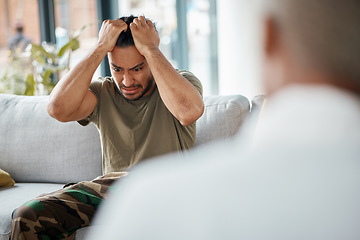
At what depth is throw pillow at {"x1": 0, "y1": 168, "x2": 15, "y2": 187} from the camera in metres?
2.22

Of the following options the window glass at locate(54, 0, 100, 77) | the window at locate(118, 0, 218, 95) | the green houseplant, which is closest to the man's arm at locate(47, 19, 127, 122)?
the green houseplant

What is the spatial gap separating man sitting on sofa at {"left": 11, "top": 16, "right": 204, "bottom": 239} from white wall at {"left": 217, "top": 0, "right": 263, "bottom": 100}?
1.29 meters

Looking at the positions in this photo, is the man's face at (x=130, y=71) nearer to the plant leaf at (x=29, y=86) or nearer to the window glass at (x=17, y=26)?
the plant leaf at (x=29, y=86)

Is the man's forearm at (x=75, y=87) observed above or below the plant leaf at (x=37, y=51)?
below

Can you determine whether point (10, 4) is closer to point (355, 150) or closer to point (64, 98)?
point (64, 98)

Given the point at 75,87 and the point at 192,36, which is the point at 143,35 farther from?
the point at 192,36

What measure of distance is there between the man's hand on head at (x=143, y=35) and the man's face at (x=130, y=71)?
1.9 inches

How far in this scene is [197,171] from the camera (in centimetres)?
56

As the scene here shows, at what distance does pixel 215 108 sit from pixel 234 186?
162 centimetres

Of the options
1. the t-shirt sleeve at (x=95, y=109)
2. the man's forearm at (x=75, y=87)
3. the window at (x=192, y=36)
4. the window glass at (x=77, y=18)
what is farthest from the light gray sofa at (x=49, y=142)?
the window glass at (x=77, y=18)

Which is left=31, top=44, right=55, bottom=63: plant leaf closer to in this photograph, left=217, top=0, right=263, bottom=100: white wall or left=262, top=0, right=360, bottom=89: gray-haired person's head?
left=217, top=0, right=263, bottom=100: white wall

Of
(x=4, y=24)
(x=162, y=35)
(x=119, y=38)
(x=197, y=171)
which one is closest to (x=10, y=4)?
(x=4, y=24)

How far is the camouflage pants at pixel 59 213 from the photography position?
1552 millimetres

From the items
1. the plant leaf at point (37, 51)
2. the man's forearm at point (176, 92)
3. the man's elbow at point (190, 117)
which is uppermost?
the plant leaf at point (37, 51)
